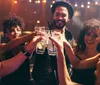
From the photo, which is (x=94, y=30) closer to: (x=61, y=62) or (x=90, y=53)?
(x=90, y=53)

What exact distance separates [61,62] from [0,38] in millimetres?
1093

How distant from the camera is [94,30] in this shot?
88.1 inches

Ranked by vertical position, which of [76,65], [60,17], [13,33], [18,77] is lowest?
[18,77]

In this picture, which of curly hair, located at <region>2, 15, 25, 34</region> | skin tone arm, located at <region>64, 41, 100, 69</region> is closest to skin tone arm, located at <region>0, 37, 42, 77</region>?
skin tone arm, located at <region>64, 41, 100, 69</region>

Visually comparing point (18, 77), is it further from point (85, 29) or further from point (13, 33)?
point (85, 29)

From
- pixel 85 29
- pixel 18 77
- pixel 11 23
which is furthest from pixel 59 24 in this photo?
pixel 18 77

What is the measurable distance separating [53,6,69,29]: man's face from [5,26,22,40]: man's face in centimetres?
42

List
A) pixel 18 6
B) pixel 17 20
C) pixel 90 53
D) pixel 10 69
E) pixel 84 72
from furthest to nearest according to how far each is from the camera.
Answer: pixel 18 6
pixel 17 20
pixel 90 53
pixel 84 72
pixel 10 69

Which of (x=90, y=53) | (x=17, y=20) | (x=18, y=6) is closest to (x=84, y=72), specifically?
(x=90, y=53)

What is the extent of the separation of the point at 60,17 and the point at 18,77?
76 centimetres

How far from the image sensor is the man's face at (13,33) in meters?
2.39

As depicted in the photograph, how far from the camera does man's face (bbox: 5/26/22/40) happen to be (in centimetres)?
239

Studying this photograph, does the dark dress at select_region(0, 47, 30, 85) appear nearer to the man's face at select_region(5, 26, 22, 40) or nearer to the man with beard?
the man with beard

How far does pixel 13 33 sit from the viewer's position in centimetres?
239
